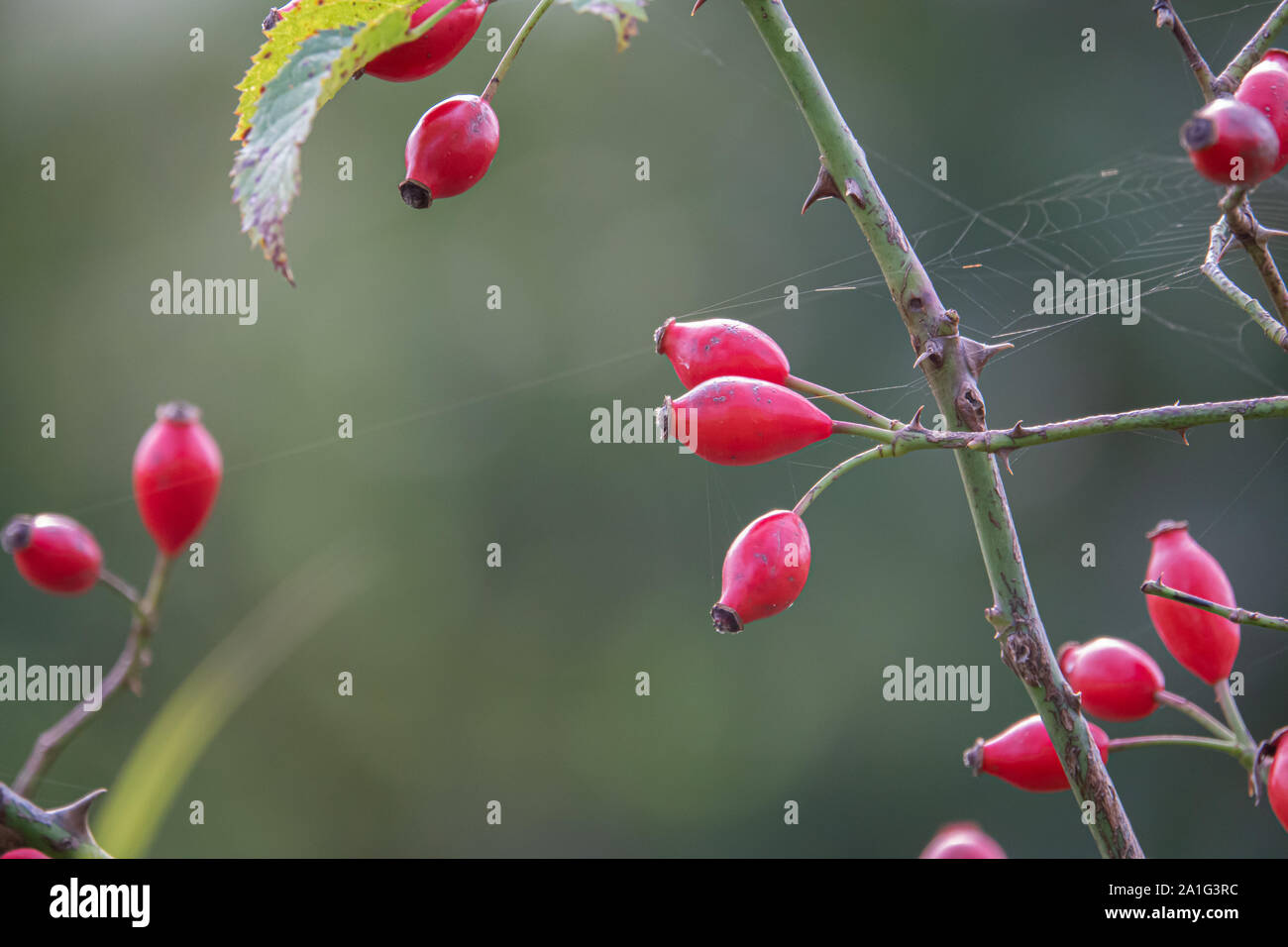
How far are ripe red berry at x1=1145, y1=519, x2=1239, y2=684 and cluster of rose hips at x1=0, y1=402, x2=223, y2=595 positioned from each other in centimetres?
73

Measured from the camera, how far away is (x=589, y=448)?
13.9ft

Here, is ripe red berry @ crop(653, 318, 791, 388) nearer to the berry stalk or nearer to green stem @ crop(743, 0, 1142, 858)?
green stem @ crop(743, 0, 1142, 858)

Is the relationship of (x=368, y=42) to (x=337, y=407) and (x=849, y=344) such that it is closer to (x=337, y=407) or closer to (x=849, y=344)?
(x=849, y=344)

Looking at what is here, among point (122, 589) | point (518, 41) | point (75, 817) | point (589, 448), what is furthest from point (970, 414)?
point (589, 448)

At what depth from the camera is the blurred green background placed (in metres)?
3.87

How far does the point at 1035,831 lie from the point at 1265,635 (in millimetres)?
1050

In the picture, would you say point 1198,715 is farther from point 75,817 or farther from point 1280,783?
point 75,817

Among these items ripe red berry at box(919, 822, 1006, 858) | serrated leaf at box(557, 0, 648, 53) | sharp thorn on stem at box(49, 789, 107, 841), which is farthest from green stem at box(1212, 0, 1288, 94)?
sharp thorn on stem at box(49, 789, 107, 841)

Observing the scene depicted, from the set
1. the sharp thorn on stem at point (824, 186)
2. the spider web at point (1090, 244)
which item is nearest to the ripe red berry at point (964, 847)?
the sharp thorn on stem at point (824, 186)

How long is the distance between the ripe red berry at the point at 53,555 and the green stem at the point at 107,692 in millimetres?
62

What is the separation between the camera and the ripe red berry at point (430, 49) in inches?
24.8

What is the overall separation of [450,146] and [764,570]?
353mm

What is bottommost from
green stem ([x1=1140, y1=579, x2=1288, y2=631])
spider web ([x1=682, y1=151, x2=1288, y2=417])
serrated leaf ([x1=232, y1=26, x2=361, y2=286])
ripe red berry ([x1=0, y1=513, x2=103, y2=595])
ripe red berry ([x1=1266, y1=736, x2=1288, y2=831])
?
ripe red berry ([x1=1266, y1=736, x2=1288, y2=831])

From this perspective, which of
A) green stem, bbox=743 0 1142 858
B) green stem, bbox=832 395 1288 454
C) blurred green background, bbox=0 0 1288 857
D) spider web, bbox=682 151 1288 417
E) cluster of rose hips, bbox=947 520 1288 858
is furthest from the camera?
blurred green background, bbox=0 0 1288 857
